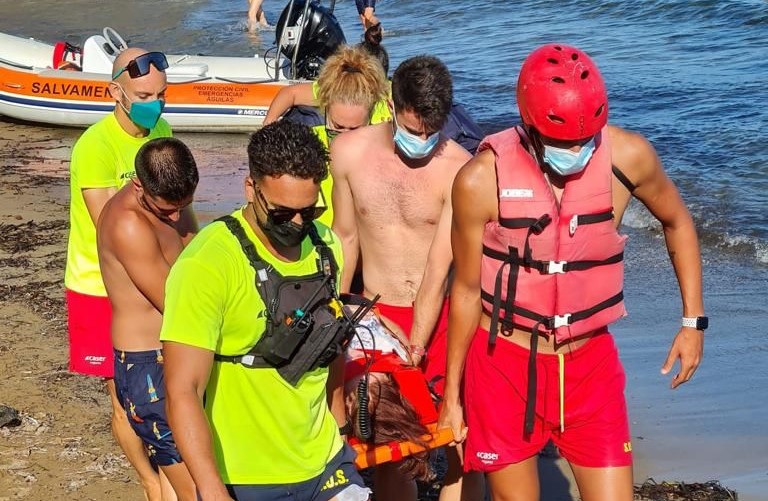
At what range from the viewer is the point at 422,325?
4.96 m

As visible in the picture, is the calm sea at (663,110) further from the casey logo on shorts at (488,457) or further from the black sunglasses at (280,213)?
the black sunglasses at (280,213)

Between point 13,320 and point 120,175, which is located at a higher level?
point 120,175

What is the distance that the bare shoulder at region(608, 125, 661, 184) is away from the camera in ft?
13.4

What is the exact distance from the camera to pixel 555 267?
404 cm

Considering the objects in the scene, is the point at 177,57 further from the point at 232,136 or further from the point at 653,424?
the point at 653,424

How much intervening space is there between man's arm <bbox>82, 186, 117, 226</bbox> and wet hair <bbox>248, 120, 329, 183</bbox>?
1.62 meters

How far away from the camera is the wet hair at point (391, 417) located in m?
4.43

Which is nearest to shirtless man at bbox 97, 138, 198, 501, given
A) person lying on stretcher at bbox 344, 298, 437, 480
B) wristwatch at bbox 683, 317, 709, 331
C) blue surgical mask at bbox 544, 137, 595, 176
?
person lying on stretcher at bbox 344, 298, 437, 480

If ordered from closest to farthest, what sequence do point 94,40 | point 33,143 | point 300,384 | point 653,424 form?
point 300,384 < point 653,424 < point 33,143 < point 94,40

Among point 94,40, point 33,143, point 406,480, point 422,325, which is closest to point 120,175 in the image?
point 422,325

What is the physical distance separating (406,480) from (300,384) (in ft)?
5.43

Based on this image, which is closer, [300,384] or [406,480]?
[300,384]

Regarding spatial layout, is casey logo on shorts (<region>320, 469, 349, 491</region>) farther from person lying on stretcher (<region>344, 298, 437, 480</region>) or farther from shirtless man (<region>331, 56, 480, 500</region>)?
shirtless man (<region>331, 56, 480, 500</region>)

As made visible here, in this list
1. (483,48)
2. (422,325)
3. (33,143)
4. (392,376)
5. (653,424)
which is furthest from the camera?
(483,48)
